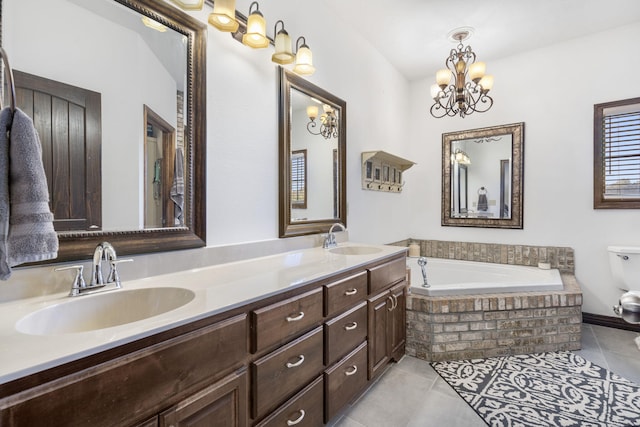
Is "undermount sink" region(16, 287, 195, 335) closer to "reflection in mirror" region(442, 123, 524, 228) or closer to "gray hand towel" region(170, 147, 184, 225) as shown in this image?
"gray hand towel" region(170, 147, 184, 225)

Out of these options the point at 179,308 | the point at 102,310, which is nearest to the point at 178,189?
the point at 102,310

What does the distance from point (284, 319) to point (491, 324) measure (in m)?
1.89

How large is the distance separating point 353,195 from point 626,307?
2.09 meters

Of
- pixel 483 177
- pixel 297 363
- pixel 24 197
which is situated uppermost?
pixel 483 177

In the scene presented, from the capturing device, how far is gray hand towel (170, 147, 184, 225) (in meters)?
1.44

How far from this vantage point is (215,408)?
0.95 m

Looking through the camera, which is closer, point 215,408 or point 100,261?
point 215,408

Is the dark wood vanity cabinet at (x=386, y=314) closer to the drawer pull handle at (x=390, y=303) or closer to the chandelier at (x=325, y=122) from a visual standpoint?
the drawer pull handle at (x=390, y=303)

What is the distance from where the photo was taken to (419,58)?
3342 millimetres

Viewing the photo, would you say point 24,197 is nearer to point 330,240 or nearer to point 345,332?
point 345,332

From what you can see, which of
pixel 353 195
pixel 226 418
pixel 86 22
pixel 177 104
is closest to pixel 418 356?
pixel 353 195

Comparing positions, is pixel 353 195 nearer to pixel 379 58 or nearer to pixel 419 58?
pixel 379 58

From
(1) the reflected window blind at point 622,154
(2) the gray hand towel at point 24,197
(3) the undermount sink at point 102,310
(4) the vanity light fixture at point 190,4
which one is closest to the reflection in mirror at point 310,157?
(4) the vanity light fixture at point 190,4

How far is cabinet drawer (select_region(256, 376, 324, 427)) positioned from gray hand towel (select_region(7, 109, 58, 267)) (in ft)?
3.00
